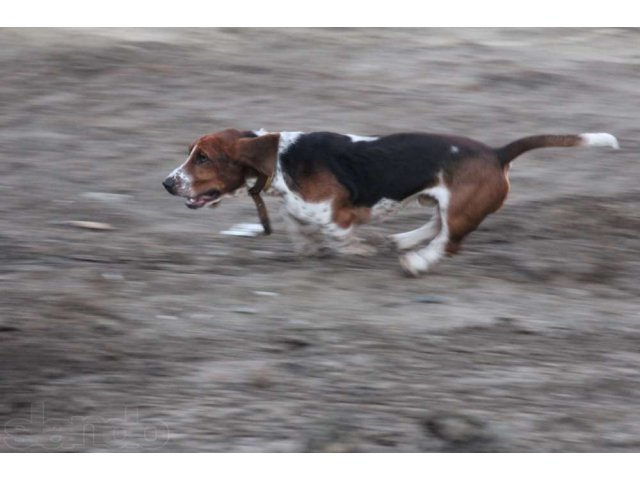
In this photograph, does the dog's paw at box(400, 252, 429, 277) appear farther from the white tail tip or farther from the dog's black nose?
the dog's black nose

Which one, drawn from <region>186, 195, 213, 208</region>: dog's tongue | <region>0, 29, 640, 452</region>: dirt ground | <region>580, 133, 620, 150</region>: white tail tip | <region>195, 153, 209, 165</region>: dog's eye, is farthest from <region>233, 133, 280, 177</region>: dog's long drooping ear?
<region>580, 133, 620, 150</region>: white tail tip

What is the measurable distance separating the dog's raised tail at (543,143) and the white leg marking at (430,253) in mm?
482

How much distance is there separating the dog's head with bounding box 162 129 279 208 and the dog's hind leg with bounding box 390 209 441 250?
1170mm

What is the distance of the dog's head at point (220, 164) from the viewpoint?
7512 millimetres

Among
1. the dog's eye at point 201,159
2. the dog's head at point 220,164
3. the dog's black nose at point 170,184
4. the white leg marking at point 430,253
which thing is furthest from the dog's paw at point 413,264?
the dog's black nose at point 170,184

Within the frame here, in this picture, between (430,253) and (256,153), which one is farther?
(430,253)

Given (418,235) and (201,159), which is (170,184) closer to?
(201,159)

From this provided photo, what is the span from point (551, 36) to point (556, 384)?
8.38 m

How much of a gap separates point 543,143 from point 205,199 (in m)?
2.22

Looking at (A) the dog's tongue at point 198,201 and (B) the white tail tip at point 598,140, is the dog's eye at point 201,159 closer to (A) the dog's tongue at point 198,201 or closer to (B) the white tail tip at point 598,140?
(A) the dog's tongue at point 198,201

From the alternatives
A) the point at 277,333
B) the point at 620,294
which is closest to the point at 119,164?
the point at 277,333

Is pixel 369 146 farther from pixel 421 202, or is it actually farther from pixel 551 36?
pixel 551 36

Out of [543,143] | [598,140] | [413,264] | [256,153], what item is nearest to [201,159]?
[256,153]

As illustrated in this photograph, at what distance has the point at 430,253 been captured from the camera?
775 cm
